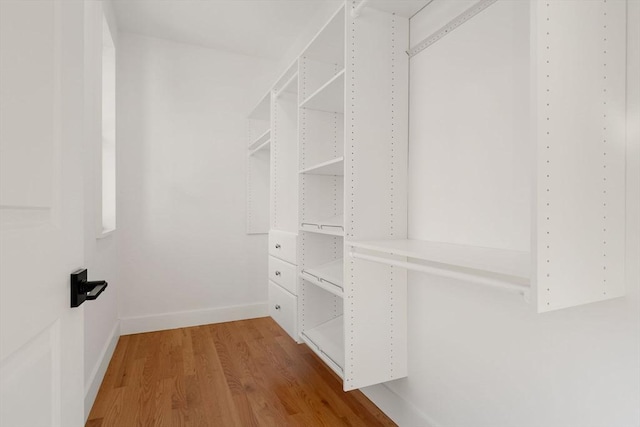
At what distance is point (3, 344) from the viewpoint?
431 mm

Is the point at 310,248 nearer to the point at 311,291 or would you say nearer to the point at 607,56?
the point at 311,291

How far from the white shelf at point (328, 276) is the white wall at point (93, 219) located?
118 cm

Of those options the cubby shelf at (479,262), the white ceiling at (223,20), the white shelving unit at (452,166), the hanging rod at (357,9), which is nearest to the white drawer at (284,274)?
the white shelving unit at (452,166)

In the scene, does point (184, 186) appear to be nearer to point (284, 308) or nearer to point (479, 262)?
point (284, 308)

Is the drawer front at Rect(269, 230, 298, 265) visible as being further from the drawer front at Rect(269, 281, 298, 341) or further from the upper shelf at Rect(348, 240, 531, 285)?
the upper shelf at Rect(348, 240, 531, 285)

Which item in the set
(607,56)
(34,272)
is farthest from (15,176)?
(607,56)

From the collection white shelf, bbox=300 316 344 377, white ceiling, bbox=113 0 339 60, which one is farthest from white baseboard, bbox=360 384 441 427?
white ceiling, bbox=113 0 339 60

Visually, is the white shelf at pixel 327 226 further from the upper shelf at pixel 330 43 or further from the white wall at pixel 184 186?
the white wall at pixel 184 186

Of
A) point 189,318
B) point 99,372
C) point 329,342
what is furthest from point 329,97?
point 189,318

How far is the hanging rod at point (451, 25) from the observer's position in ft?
4.13

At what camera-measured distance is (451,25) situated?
1.39 metres

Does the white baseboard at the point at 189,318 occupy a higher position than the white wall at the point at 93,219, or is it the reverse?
the white wall at the point at 93,219

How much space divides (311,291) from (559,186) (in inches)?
61.5

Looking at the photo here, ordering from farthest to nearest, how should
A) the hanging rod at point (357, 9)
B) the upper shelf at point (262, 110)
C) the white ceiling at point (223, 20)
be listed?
the upper shelf at point (262, 110) < the white ceiling at point (223, 20) < the hanging rod at point (357, 9)
